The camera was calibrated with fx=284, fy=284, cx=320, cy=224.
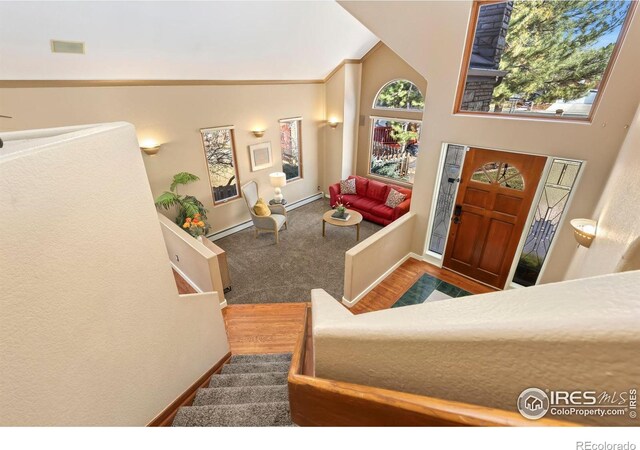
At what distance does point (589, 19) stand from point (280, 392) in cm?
474

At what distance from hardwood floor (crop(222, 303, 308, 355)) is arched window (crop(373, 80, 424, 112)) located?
5.10 metres

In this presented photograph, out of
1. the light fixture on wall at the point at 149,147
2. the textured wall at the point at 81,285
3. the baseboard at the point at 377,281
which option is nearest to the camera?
the textured wall at the point at 81,285

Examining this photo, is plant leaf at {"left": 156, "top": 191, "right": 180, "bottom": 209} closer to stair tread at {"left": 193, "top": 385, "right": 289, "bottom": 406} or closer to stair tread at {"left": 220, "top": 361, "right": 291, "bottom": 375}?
stair tread at {"left": 220, "top": 361, "right": 291, "bottom": 375}

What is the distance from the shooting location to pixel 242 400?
6.29ft

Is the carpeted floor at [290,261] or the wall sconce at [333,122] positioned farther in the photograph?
the wall sconce at [333,122]

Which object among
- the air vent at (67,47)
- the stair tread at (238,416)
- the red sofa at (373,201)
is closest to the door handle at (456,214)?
the red sofa at (373,201)

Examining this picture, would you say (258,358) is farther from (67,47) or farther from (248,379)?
A: (67,47)

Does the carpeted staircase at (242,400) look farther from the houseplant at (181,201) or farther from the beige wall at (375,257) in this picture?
the houseplant at (181,201)

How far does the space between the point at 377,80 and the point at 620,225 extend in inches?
233

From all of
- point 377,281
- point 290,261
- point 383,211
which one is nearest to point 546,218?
point 377,281

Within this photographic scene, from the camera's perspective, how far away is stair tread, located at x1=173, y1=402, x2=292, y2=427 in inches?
60.6

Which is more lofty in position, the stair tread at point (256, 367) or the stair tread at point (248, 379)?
the stair tread at point (248, 379)

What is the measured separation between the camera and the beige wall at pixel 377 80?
20.3 feet
